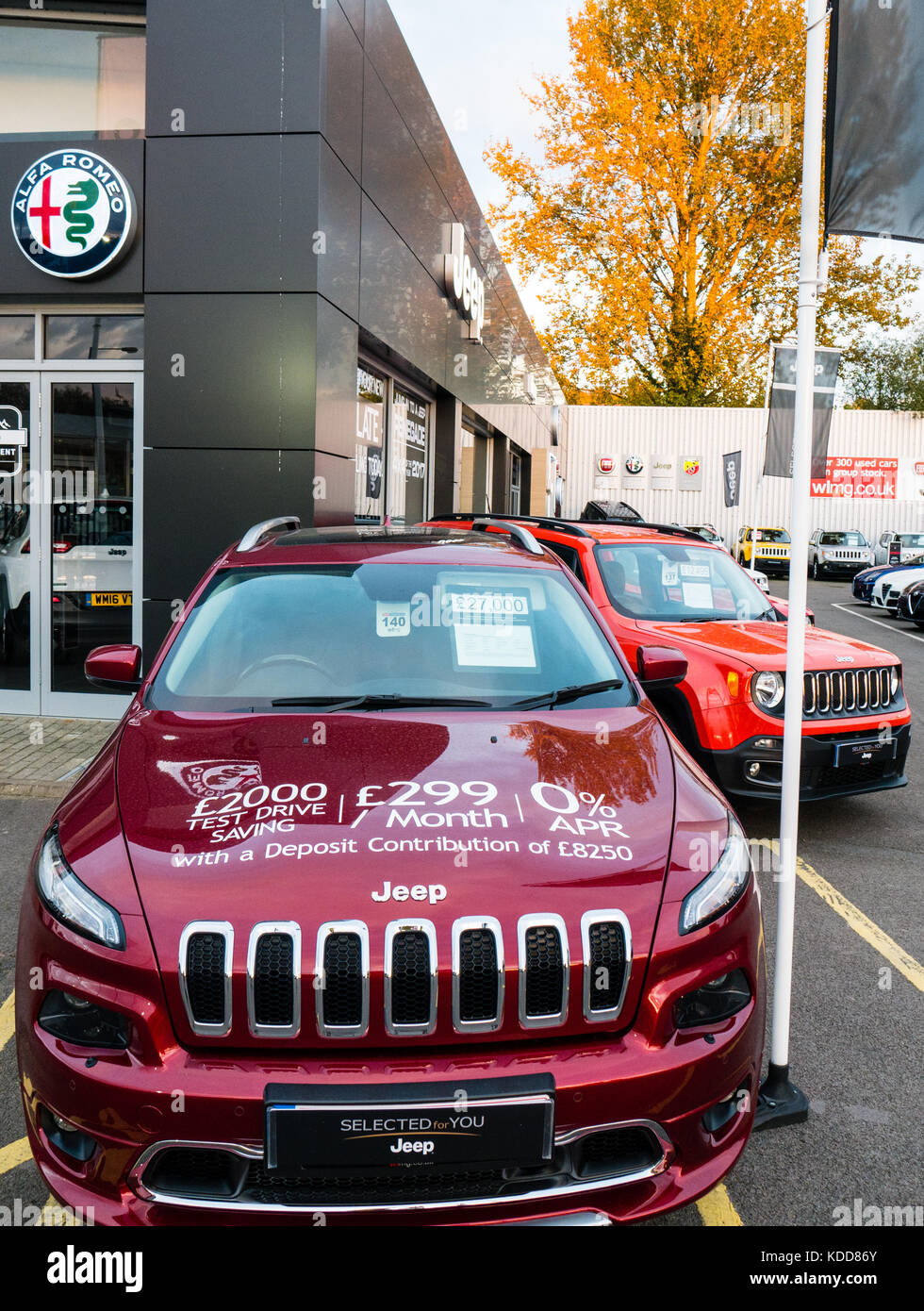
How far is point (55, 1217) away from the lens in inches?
99.0

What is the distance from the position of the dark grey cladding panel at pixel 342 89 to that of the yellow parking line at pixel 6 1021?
21.2 feet

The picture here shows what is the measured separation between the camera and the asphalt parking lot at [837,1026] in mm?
2676

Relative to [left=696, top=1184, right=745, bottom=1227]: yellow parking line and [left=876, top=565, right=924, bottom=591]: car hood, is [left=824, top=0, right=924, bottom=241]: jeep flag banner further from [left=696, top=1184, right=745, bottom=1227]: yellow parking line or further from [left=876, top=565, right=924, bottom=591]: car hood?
[left=876, top=565, right=924, bottom=591]: car hood

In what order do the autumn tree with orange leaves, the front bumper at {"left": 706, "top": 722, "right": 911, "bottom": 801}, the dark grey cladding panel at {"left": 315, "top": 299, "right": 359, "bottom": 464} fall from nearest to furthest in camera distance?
the front bumper at {"left": 706, "top": 722, "right": 911, "bottom": 801}, the dark grey cladding panel at {"left": 315, "top": 299, "right": 359, "bottom": 464}, the autumn tree with orange leaves

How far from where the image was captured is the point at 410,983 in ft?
6.84

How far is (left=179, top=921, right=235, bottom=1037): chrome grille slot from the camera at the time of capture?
81.7 inches

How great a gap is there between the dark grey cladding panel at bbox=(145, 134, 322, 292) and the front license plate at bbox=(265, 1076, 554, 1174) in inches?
269

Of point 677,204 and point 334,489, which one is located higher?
point 677,204

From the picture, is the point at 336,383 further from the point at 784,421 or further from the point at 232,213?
the point at 784,421

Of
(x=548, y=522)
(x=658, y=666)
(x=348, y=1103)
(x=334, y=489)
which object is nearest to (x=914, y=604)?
(x=548, y=522)

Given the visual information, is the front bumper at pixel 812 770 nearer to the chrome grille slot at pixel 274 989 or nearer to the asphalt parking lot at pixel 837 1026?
the asphalt parking lot at pixel 837 1026

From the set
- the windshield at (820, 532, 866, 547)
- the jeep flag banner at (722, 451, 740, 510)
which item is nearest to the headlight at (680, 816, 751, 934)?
the jeep flag banner at (722, 451, 740, 510)

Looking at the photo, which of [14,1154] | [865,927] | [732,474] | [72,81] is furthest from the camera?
[732,474]

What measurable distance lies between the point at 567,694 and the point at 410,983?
4.25 ft
